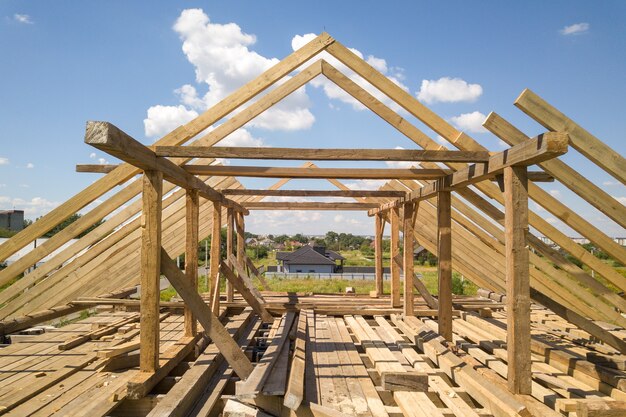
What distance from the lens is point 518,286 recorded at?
4051 millimetres

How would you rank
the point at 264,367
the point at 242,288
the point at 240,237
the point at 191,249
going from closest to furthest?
the point at 264,367, the point at 191,249, the point at 242,288, the point at 240,237

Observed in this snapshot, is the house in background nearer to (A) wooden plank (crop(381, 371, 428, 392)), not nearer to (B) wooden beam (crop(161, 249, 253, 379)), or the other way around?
(B) wooden beam (crop(161, 249, 253, 379))

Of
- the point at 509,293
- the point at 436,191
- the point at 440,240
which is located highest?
the point at 436,191

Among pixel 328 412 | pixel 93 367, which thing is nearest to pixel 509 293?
pixel 328 412

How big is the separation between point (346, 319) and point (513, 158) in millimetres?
5159

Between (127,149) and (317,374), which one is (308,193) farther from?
(127,149)

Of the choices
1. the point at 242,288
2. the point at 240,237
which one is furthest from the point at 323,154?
the point at 240,237

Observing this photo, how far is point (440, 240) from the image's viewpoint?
626 cm

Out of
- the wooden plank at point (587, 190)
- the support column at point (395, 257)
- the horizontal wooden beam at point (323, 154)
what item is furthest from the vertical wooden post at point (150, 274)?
the support column at point (395, 257)

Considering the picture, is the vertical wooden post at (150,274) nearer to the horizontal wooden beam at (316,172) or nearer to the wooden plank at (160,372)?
the wooden plank at (160,372)

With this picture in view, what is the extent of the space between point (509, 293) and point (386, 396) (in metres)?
1.61

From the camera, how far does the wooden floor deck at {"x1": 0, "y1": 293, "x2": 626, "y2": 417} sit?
3.78 metres

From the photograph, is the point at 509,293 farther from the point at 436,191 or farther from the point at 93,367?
the point at 93,367

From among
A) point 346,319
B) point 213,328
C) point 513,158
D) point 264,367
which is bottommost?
point 346,319
